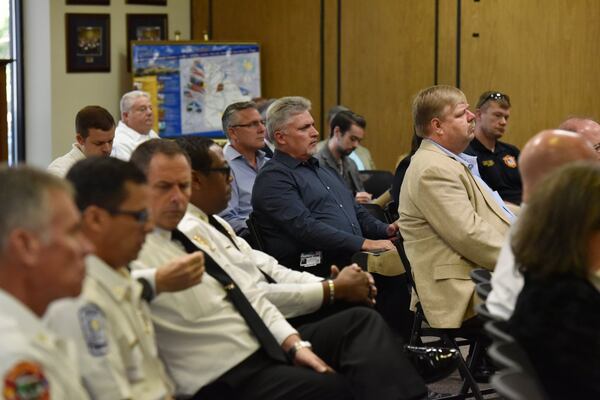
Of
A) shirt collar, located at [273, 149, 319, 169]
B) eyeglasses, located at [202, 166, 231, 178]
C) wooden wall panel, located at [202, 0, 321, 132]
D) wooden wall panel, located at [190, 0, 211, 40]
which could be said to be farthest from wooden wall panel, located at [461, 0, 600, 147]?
eyeglasses, located at [202, 166, 231, 178]

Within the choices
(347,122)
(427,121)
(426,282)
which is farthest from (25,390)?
(347,122)

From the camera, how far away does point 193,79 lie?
937 centimetres

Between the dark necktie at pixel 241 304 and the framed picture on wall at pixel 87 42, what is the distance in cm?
671

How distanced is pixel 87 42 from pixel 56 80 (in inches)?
18.3

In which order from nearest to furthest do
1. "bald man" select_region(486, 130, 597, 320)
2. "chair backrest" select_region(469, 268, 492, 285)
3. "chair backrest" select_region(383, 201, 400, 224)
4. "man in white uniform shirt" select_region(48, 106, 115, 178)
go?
"bald man" select_region(486, 130, 597, 320)
"chair backrest" select_region(469, 268, 492, 285)
"chair backrest" select_region(383, 201, 400, 224)
"man in white uniform shirt" select_region(48, 106, 115, 178)

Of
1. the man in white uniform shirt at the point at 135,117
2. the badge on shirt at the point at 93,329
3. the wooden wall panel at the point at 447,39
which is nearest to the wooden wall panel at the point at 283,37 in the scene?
the wooden wall panel at the point at 447,39

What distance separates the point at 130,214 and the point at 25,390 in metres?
0.68

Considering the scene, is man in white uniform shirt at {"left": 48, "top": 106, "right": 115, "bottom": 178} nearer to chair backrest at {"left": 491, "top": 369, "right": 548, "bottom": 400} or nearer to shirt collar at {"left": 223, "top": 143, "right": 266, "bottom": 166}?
shirt collar at {"left": 223, "top": 143, "right": 266, "bottom": 166}

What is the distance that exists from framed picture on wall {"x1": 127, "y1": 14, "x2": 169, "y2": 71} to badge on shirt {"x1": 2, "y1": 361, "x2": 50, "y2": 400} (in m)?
8.05

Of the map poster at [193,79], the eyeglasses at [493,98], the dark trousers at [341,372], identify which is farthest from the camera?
the map poster at [193,79]

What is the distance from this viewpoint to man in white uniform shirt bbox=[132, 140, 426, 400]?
9.14ft

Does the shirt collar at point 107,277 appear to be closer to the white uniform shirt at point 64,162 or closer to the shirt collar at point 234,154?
the white uniform shirt at point 64,162

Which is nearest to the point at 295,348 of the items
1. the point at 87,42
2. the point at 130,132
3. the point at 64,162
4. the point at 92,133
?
the point at 64,162

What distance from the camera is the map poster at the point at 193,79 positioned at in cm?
919
